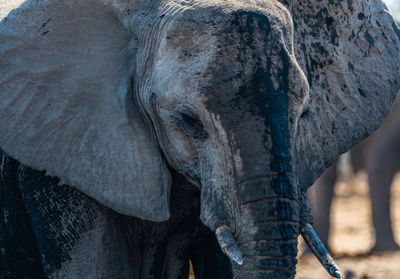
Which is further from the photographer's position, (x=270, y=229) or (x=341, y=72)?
(x=341, y=72)

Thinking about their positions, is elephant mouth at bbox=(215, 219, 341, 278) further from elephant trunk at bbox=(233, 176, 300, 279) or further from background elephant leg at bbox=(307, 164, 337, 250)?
background elephant leg at bbox=(307, 164, 337, 250)

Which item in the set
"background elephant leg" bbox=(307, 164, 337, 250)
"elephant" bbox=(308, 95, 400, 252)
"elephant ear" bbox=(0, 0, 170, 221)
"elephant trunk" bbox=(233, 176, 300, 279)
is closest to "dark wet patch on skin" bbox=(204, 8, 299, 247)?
"elephant trunk" bbox=(233, 176, 300, 279)

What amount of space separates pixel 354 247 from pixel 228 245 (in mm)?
4501

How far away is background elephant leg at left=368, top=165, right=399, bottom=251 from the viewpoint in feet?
20.1

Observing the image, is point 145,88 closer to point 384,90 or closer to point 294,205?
point 294,205

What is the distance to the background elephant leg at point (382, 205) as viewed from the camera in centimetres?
614

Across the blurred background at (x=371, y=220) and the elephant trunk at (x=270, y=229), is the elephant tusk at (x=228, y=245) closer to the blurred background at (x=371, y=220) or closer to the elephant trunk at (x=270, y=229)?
the elephant trunk at (x=270, y=229)

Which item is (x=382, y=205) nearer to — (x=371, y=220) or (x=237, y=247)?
(x=371, y=220)

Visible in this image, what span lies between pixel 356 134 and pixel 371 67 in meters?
0.21

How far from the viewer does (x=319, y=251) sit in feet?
7.11

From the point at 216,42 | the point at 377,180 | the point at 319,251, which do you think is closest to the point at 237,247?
the point at 319,251

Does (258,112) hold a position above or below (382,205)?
above

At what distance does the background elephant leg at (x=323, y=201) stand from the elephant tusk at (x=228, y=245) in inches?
162

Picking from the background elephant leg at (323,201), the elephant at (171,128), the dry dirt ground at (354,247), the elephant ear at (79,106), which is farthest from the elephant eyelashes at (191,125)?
the background elephant leg at (323,201)
